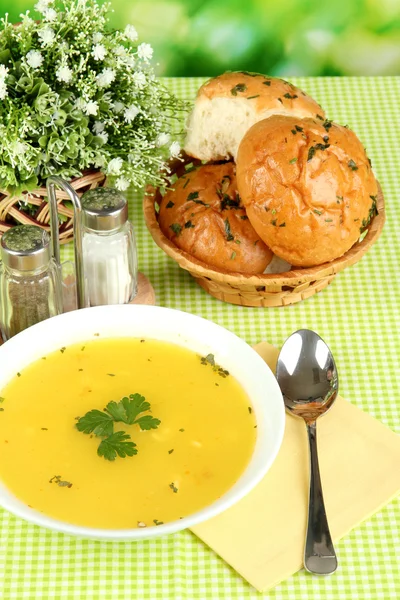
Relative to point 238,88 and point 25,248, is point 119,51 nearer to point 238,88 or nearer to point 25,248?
point 238,88

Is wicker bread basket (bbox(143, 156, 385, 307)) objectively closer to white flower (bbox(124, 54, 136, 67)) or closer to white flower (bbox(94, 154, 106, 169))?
white flower (bbox(94, 154, 106, 169))

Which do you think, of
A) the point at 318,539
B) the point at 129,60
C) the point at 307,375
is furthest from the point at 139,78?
the point at 318,539

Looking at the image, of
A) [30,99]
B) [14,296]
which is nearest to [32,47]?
[30,99]

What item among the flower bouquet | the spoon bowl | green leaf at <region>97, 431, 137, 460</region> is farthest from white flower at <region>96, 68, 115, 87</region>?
green leaf at <region>97, 431, 137, 460</region>

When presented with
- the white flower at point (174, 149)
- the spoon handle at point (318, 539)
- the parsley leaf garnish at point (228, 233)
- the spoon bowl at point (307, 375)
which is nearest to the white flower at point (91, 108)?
the white flower at point (174, 149)

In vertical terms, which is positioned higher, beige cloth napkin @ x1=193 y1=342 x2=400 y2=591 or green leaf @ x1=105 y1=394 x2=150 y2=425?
green leaf @ x1=105 y1=394 x2=150 y2=425
